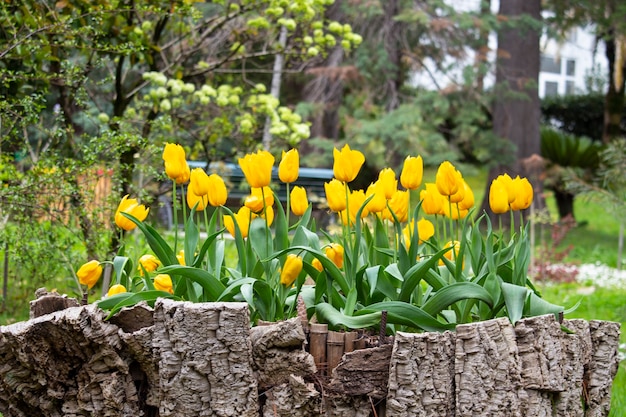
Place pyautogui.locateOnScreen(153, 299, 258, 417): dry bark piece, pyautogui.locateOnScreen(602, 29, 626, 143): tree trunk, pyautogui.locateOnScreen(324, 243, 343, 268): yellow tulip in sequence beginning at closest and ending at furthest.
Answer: pyautogui.locateOnScreen(153, 299, 258, 417): dry bark piece → pyautogui.locateOnScreen(324, 243, 343, 268): yellow tulip → pyautogui.locateOnScreen(602, 29, 626, 143): tree trunk

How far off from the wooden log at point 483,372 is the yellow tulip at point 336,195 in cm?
66

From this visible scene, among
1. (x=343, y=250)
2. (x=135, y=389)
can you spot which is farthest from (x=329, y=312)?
(x=135, y=389)

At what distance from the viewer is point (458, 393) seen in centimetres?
250

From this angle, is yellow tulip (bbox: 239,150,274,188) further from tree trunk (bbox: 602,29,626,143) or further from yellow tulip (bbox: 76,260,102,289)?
tree trunk (bbox: 602,29,626,143)

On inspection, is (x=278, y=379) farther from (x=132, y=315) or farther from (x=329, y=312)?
(x=132, y=315)

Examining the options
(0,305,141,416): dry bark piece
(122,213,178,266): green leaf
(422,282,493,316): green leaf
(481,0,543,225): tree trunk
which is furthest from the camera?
(481,0,543,225): tree trunk

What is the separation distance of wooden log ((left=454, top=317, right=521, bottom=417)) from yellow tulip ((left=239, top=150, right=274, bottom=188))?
2.56ft

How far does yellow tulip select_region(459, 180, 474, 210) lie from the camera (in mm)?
3014

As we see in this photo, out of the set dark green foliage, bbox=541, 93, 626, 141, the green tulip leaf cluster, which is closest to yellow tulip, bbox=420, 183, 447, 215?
the green tulip leaf cluster

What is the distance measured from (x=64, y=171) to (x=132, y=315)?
7.98ft

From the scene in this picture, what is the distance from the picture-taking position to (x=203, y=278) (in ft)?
8.77

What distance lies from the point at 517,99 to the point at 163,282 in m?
10.9

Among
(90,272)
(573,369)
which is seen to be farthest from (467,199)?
(90,272)

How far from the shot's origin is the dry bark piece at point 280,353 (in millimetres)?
2443
